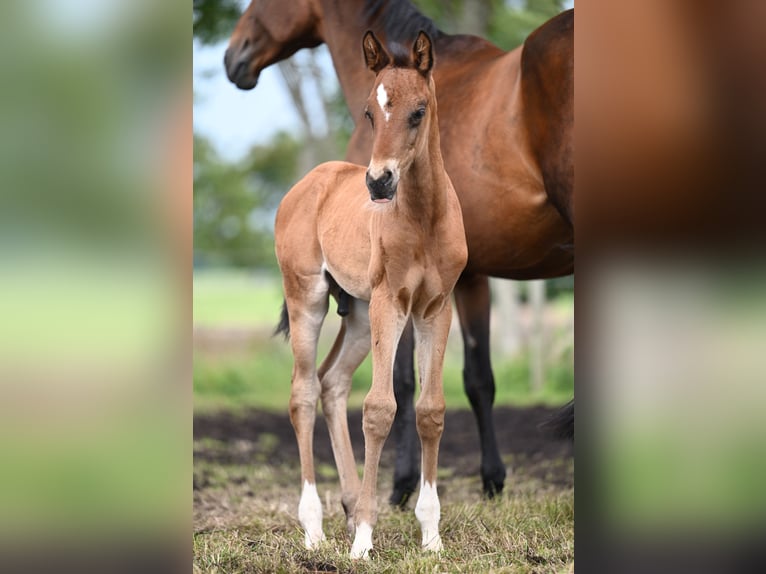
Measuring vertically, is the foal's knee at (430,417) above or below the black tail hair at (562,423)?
above

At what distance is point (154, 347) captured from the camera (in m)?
1.84

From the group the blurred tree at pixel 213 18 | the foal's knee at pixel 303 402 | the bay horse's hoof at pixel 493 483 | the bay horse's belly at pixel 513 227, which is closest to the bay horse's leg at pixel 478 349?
the bay horse's hoof at pixel 493 483

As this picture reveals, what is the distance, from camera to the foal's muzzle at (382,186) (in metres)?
3.01

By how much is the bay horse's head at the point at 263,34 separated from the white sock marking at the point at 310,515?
9.00 feet

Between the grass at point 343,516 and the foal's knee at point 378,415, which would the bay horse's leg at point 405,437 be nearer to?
the grass at point 343,516

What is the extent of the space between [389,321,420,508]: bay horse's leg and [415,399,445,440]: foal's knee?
1269 mm

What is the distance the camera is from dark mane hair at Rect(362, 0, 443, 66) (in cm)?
510

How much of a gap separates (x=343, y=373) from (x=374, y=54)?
4.94 feet

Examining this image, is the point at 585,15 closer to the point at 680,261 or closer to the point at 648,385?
the point at 680,261

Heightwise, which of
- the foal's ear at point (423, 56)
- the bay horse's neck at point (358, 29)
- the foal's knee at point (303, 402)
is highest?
the bay horse's neck at point (358, 29)

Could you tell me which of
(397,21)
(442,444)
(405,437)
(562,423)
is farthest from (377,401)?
(442,444)

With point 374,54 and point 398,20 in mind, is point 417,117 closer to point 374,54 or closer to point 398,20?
point 374,54

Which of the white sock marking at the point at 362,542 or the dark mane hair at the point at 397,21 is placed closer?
the white sock marking at the point at 362,542

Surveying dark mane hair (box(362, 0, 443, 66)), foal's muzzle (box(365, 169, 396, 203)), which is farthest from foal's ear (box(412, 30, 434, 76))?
dark mane hair (box(362, 0, 443, 66))
